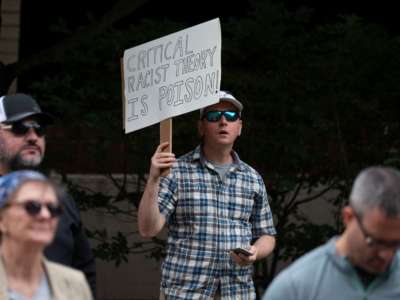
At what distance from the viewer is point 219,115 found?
18.8 feet

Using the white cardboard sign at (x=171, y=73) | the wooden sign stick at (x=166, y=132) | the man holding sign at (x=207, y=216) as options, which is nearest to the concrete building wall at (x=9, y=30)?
the white cardboard sign at (x=171, y=73)

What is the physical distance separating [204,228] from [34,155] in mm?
1106

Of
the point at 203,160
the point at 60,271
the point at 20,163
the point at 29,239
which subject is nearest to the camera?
the point at 29,239

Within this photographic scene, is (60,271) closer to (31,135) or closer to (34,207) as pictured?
(34,207)

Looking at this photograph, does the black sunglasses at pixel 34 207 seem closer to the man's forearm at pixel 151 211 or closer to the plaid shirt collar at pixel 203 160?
the man's forearm at pixel 151 211

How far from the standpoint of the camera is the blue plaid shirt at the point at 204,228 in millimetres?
5441

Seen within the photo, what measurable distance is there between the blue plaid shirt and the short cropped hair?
6.53ft

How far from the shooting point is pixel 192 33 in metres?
6.00

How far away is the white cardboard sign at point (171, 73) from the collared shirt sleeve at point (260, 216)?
1.92 feet

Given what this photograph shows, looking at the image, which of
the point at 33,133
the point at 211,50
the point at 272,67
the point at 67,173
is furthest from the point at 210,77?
the point at 67,173

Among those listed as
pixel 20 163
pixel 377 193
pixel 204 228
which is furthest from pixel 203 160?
pixel 377 193

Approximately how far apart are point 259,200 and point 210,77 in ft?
2.32

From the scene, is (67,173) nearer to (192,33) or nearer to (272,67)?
(272,67)

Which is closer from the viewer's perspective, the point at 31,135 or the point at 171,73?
the point at 31,135
